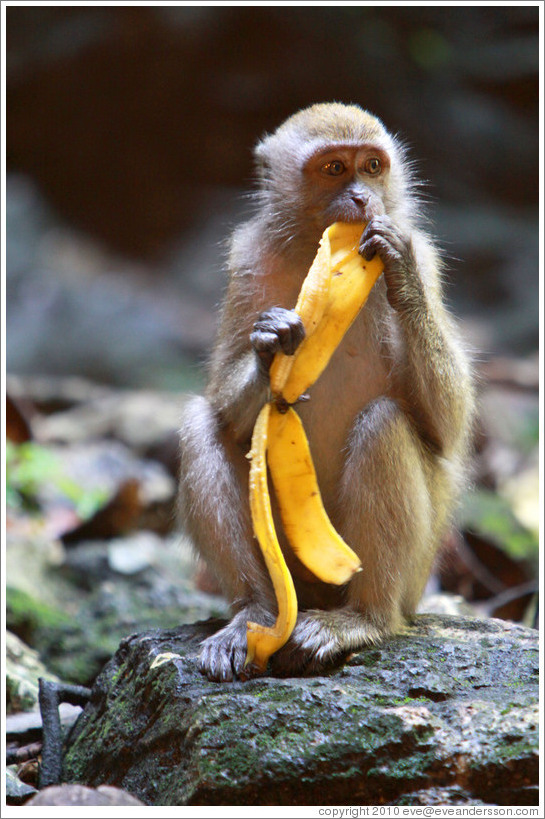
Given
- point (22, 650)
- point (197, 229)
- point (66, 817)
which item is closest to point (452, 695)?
point (66, 817)

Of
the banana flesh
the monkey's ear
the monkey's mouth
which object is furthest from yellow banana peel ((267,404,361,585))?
the monkey's ear

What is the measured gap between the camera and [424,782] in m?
3.45

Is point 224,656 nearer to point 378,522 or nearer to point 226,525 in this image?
point 226,525

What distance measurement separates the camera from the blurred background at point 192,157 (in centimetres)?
1421

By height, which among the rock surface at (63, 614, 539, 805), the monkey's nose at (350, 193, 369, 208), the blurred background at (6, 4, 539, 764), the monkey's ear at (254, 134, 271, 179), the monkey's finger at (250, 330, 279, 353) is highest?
the blurred background at (6, 4, 539, 764)

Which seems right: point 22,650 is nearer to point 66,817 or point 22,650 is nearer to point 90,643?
point 90,643

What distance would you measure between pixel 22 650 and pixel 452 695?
3.46 meters

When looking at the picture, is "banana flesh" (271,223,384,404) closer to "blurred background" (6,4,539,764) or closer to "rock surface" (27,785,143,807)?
"rock surface" (27,785,143,807)

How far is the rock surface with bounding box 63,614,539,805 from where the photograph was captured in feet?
Answer: 11.3

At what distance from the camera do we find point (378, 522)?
4461 mm

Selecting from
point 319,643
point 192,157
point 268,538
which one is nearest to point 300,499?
point 268,538

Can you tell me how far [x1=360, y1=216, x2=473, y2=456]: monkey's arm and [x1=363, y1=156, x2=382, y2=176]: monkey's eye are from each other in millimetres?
485

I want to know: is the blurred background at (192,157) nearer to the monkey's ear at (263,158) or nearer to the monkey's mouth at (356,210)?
the monkey's ear at (263,158)

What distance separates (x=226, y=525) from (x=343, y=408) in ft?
3.02
